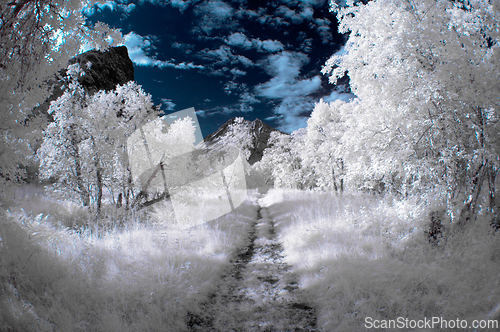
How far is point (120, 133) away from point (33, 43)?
20.8ft

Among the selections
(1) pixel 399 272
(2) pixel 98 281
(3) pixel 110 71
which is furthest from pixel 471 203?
(3) pixel 110 71

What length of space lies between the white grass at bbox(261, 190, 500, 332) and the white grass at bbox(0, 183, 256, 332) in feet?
8.46

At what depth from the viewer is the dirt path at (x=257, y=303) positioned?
12.8ft

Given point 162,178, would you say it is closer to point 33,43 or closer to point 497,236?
point 33,43

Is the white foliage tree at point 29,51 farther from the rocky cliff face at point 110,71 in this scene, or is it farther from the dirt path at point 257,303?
the rocky cliff face at point 110,71

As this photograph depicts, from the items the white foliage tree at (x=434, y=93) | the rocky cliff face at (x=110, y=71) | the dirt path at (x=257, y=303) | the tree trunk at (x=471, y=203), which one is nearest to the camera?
the dirt path at (x=257, y=303)

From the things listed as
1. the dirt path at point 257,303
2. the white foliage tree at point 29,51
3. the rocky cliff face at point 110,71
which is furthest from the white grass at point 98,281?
the rocky cliff face at point 110,71

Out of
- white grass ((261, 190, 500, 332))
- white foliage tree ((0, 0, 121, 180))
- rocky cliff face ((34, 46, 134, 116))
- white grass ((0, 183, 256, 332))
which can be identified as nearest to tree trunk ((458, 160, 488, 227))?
white grass ((261, 190, 500, 332))

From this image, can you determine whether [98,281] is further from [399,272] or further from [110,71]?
[110,71]

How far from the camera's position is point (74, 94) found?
9578 millimetres

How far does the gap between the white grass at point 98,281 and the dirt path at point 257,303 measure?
13.4 inches

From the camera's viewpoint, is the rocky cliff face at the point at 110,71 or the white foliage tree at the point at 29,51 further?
the rocky cliff face at the point at 110,71

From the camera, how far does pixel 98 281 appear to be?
421cm

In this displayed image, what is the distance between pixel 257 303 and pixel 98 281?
3.20m
